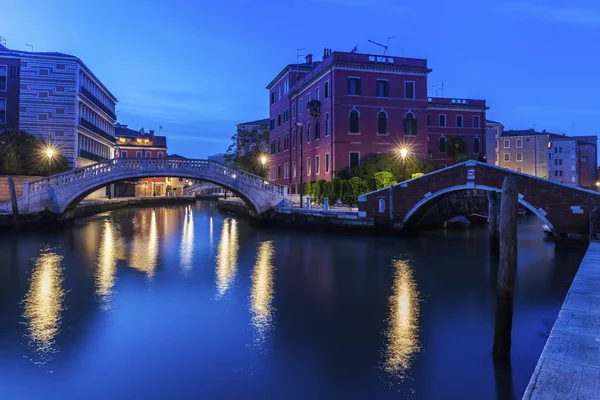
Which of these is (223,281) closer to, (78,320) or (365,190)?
(78,320)

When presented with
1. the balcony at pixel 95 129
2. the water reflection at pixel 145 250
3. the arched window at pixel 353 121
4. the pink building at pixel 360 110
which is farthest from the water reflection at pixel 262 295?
the balcony at pixel 95 129

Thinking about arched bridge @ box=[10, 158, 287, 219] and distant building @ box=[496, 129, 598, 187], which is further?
distant building @ box=[496, 129, 598, 187]

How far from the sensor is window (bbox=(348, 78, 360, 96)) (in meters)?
29.5

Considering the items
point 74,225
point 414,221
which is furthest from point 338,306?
point 74,225

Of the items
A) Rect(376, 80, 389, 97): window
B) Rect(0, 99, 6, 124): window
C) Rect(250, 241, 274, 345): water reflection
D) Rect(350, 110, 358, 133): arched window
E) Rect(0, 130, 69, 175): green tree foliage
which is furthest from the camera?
Rect(0, 99, 6, 124): window

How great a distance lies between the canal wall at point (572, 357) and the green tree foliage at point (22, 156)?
98.3 feet

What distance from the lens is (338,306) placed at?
905cm

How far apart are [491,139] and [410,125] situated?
26.7 m

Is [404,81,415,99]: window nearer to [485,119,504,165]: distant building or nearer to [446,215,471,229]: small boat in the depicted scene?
[446,215,471,229]: small boat

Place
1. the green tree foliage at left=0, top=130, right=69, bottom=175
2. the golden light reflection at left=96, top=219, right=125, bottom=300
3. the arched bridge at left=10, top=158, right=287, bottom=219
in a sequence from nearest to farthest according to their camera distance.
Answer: the golden light reflection at left=96, top=219, right=125, bottom=300 → the arched bridge at left=10, top=158, right=287, bottom=219 → the green tree foliage at left=0, top=130, right=69, bottom=175

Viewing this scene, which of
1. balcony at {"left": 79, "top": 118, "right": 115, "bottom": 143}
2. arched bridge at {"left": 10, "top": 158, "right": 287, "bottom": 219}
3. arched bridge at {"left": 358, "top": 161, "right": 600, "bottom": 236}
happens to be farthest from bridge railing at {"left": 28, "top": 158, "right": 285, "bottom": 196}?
balcony at {"left": 79, "top": 118, "right": 115, "bottom": 143}

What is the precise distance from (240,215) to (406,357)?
32.5 meters

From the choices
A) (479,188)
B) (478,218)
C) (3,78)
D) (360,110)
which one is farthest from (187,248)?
(3,78)

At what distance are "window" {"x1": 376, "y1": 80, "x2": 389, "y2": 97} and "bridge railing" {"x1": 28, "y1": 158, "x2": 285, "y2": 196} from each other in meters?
10.2
